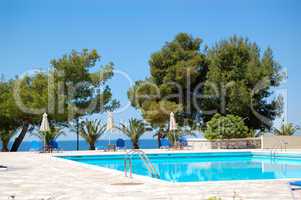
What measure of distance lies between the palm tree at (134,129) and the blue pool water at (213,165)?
4.90m

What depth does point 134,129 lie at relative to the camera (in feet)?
87.4

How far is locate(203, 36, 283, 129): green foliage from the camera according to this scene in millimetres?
27547

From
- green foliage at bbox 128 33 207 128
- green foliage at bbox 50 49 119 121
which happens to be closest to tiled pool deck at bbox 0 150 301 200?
green foliage at bbox 50 49 119 121

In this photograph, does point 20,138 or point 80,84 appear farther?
point 20,138

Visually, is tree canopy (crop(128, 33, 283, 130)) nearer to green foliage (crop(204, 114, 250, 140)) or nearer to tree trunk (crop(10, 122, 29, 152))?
green foliage (crop(204, 114, 250, 140))

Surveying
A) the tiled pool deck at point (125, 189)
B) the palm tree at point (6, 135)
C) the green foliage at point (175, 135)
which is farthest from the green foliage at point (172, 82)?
the tiled pool deck at point (125, 189)

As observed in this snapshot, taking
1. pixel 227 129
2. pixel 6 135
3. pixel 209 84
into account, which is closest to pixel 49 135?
pixel 6 135

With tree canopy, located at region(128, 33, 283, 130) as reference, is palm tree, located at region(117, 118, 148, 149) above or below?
below

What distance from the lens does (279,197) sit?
23.5ft

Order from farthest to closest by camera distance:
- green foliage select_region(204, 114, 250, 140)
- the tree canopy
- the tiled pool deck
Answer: the tree canopy
green foliage select_region(204, 114, 250, 140)
the tiled pool deck

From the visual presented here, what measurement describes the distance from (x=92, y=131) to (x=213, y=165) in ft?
30.4

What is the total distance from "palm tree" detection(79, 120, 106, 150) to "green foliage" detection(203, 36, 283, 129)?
6544 mm

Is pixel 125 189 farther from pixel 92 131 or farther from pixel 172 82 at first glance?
pixel 172 82

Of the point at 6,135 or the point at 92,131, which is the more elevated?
the point at 92,131
